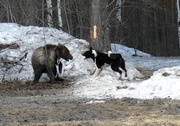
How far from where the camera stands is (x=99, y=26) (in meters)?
17.7

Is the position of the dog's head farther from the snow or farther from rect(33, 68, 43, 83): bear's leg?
rect(33, 68, 43, 83): bear's leg

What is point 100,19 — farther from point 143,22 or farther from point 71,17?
point 143,22

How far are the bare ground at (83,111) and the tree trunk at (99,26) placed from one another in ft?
17.9

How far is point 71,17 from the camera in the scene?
29.1m

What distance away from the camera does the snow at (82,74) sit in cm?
1152

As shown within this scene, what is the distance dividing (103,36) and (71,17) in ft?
38.0

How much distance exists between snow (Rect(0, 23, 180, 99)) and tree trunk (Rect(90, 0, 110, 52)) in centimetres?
73

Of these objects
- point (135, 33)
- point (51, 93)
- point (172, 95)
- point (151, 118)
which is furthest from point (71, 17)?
point (151, 118)

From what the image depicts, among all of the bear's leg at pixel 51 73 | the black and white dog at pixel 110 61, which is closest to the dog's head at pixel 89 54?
the black and white dog at pixel 110 61

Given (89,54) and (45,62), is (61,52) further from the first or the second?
(89,54)

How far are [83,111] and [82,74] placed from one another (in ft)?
24.5

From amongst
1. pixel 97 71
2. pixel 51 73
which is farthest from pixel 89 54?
pixel 51 73

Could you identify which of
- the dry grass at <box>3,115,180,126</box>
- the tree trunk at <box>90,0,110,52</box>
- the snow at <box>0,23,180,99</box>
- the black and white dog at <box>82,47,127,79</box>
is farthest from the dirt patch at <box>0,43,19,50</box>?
the dry grass at <box>3,115,180,126</box>

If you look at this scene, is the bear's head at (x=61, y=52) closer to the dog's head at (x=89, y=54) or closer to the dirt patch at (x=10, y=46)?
the dog's head at (x=89, y=54)
